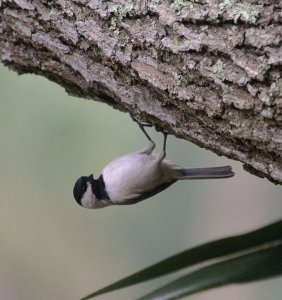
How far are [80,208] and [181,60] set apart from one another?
2057mm

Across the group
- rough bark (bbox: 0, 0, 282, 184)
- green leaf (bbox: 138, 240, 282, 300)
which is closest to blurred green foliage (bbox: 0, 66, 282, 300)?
rough bark (bbox: 0, 0, 282, 184)

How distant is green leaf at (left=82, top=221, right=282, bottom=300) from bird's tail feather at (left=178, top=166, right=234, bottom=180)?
23.5 inches

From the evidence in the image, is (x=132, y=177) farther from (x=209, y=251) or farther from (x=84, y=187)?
(x=209, y=251)

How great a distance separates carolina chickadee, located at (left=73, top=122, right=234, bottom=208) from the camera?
178cm

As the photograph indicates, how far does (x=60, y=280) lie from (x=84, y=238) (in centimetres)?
23

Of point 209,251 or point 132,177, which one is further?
point 132,177

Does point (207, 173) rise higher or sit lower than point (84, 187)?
lower

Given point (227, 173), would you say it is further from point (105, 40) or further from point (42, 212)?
point (42, 212)

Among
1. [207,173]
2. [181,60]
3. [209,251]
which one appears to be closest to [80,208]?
[207,173]

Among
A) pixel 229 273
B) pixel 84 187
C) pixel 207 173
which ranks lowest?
pixel 229 273

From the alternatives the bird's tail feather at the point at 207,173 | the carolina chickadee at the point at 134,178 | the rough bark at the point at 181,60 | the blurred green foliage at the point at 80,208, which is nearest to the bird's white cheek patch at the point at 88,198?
the carolina chickadee at the point at 134,178

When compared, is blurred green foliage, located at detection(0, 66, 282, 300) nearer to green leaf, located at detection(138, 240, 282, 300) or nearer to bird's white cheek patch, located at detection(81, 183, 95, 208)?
bird's white cheek patch, located at detection(81, 183, 95, 208)

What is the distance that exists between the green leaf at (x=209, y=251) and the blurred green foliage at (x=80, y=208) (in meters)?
1.51

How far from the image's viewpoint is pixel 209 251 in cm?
125
